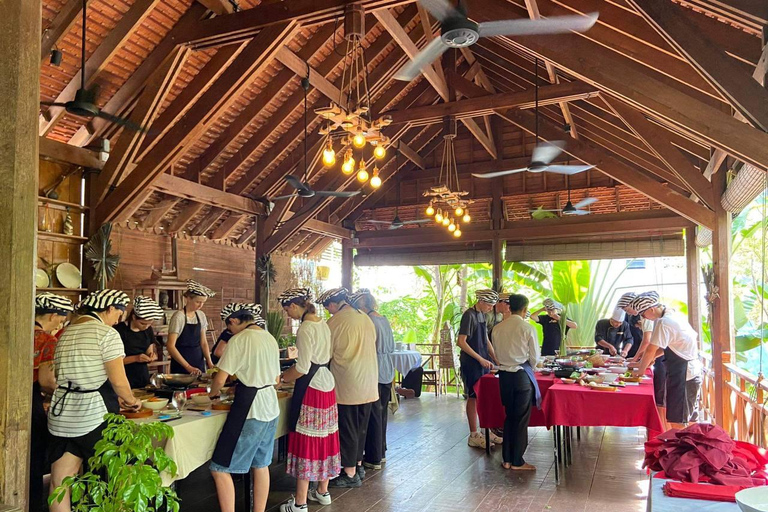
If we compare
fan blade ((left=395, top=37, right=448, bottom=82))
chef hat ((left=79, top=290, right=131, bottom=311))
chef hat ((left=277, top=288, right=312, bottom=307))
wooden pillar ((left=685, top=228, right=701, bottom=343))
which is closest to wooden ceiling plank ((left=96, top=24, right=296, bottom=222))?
fan blade ((left=395, top=37, right=448, bottom=82))

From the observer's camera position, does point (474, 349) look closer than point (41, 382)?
No

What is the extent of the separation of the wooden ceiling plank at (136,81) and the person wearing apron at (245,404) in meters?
3.97

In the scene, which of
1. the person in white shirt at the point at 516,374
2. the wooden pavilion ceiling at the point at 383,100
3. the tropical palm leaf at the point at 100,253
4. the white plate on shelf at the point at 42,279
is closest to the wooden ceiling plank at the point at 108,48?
the wooden pavilion ceiling at the point at 383,100

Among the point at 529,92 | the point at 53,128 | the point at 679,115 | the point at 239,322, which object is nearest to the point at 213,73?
the point at 53,128

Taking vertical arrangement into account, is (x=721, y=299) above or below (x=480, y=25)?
below

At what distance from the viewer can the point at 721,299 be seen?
6.25m

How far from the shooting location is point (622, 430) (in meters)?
7.09

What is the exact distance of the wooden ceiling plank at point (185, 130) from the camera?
620 cm

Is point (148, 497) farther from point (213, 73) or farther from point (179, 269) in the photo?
point (179, 269)

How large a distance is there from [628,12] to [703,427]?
3.73 m

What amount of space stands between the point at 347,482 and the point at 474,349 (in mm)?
2106

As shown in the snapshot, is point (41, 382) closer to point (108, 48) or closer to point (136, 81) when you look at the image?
point (108, 48)

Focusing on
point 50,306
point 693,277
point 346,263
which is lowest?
point 50,306

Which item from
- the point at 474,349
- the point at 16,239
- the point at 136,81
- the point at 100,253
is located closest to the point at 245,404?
the point at 16,239
